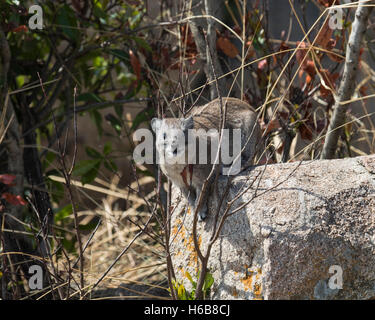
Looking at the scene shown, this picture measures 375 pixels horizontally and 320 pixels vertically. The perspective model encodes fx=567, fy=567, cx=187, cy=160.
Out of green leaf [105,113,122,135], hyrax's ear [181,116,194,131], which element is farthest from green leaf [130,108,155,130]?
hyrax's ear [181,116,194,131]

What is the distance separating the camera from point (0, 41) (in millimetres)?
4230

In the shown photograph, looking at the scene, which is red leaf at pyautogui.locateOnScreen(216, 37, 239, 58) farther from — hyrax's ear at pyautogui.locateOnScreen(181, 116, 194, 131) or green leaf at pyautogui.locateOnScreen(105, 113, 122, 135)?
green leaf at pyautogui.locateOnScreen(105, 113, 122, 135)

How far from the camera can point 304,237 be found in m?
2.90

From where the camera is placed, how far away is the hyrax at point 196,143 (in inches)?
140

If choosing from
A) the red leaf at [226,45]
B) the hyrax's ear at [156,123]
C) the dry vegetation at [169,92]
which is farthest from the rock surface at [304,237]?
the red leaf at [226,45]

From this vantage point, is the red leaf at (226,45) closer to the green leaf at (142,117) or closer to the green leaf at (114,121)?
the green leaf at (142,117)

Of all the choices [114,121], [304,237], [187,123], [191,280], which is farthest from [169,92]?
[304,237]

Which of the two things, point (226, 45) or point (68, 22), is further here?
point (68, 22)

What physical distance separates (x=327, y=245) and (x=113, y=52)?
9.05 ft

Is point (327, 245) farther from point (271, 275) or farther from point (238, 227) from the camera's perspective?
point (238, 227)

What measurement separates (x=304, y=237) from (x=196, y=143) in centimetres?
114

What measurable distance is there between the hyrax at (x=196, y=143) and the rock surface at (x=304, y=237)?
0.40 m

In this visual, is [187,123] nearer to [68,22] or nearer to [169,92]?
[169,92]

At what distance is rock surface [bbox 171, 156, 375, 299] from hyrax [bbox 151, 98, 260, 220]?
0.40 m
